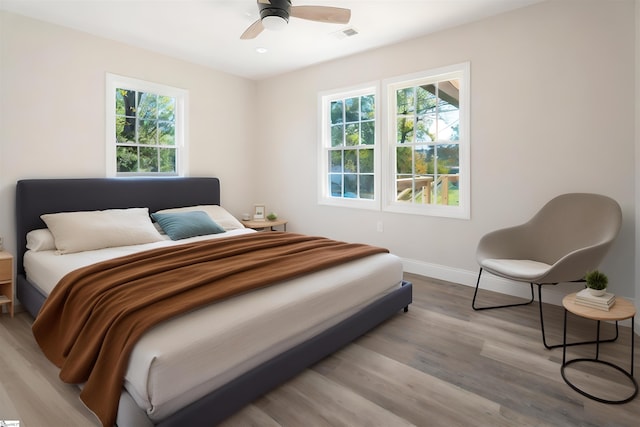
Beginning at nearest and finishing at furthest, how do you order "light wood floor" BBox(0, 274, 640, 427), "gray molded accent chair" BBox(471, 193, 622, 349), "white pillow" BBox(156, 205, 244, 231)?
1. "light wood floor" BBox(0, 274, 640, 427)
2. "gray molded accent chair" BBox(471, 193, 622, 349)
3. "white pillow" BBox(156, 205, 244, 231)

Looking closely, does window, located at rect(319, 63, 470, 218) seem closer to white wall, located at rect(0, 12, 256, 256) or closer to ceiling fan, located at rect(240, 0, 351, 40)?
ceiling fan, located at rect(240, 0, 351, 40)

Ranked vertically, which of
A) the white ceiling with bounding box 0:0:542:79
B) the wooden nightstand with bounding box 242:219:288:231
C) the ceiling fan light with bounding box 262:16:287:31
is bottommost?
the wooden nightstand with bounding box 242:219:288:231

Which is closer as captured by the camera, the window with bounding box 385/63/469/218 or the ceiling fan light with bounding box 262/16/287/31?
the ceiling fan light with bounding box 262/16/287/31

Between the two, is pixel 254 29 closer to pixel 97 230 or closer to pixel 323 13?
pixel 323 13

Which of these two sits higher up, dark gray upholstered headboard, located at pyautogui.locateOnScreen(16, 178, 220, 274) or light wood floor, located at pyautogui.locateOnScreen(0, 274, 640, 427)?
dark gray upholstered headboard, located at pyautogui.locateOnScreen(16, 178, 220, 274)

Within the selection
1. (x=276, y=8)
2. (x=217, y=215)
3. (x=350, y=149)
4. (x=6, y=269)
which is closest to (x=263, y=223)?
(x=217, y=215)

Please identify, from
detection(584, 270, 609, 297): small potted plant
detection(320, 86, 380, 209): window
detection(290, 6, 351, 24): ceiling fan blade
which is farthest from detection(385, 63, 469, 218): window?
detection(584, 270, 609, 297): small potted plant

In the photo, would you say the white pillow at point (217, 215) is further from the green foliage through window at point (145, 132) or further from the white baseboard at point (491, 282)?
the white baseboard at point (491, 282)

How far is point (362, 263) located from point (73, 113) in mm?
3156

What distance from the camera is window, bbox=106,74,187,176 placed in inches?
155

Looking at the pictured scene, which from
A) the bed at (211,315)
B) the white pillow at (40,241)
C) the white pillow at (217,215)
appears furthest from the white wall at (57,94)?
the white pillow at (217,215)

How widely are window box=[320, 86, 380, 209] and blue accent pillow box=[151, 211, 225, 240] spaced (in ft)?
5.33

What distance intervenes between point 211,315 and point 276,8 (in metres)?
2.19

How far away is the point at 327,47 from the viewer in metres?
4.17
